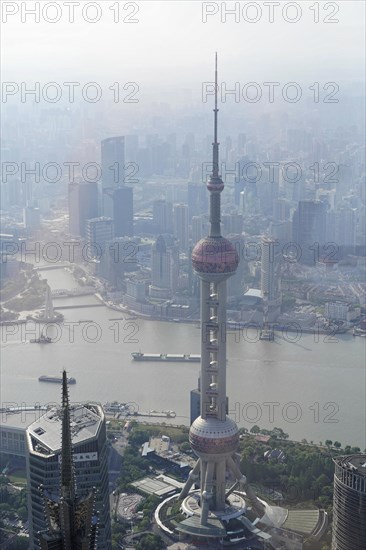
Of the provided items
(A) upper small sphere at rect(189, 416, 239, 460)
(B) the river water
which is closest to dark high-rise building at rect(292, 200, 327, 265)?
(B) the river water

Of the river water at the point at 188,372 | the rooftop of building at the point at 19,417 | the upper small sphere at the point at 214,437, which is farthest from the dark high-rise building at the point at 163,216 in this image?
the upper small sphere at the point at 214,437

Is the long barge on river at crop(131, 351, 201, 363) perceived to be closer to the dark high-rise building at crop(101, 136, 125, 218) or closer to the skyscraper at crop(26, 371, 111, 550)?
the skyscraper at crop(26, 371, 111, 550)

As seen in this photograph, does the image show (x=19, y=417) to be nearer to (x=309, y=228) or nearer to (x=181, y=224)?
(x=309, y=228)

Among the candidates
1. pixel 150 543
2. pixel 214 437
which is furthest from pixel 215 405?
pixel 150 543

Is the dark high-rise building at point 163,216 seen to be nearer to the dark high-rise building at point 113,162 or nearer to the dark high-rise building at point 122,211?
the dark high-rise building at point 122,211

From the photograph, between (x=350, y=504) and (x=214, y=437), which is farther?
(x=214, y=437)

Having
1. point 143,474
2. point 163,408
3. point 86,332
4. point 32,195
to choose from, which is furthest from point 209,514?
point 32,195

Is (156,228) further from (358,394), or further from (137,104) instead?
(358,394)

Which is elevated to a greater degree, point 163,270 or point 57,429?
point 163,270
